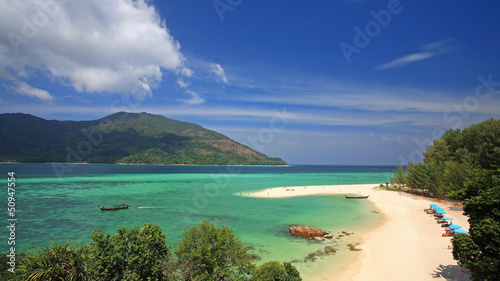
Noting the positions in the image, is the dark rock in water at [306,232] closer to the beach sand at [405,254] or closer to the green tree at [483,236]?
the beach sand at [405,254]

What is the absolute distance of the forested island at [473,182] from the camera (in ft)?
45.0

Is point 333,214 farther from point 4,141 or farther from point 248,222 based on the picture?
point 4,141

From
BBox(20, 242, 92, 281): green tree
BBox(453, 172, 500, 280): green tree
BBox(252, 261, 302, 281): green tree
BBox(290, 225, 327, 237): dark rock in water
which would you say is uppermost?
BBox(453, 172, 500, 280): green tree

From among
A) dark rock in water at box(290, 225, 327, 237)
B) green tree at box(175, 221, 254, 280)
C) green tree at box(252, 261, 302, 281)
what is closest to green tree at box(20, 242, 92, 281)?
green tree at box(175, 221, 254, 280)

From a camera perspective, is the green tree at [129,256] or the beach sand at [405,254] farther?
the beach sand at [405,254]

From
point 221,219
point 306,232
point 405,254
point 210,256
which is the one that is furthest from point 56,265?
point 221,219

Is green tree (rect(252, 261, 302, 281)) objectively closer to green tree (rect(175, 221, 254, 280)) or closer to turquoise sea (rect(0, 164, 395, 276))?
green tree (rect(175, 221, 254, 280))

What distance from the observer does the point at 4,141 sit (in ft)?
620

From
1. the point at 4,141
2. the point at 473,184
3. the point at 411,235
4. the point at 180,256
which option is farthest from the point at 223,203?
the point at 4,141

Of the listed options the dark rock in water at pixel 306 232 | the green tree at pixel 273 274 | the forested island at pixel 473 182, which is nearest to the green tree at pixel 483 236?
the forested island at pixel 473 182

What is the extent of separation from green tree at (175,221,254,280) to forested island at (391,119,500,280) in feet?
43.7

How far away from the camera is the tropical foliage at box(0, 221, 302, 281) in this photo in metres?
13.1

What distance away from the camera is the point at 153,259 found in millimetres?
14508

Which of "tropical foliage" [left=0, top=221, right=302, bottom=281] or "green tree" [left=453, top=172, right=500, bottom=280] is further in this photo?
"green tree" [left=453, top=172, right=500, bottom=280]
